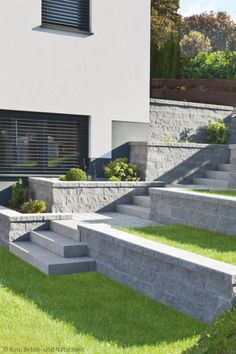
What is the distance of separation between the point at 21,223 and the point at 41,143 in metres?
2.90

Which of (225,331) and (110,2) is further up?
(110,2)

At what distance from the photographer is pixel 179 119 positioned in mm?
13023

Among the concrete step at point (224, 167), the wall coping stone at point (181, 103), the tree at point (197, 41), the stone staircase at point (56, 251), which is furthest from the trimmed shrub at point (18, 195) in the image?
the tree at point (197, 41)

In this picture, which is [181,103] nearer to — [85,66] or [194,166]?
[194,166]

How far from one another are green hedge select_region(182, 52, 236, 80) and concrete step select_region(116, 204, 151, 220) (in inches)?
395

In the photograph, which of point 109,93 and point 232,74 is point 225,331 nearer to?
point 109,93

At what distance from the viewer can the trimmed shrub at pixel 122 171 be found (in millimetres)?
11516

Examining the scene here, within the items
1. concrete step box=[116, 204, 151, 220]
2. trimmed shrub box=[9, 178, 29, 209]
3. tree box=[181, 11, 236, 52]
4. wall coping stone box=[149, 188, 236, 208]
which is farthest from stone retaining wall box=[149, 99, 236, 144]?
tree box=[181, 11, 236, 52]

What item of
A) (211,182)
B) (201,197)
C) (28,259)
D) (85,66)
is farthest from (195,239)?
(85,66)

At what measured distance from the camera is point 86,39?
11750mm

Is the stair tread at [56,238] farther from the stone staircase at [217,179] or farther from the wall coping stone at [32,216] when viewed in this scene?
the stone staircase at [217,179]

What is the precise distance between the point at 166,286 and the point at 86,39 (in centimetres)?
757

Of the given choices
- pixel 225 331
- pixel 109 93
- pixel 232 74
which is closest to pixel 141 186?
pixel 109 93

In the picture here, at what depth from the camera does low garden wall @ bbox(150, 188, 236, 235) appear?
7363 millimetres
